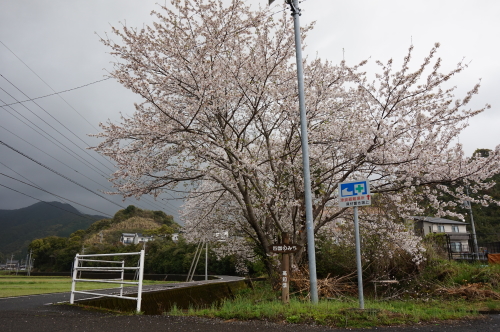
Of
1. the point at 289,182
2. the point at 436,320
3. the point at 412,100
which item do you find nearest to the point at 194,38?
the point at 289,182

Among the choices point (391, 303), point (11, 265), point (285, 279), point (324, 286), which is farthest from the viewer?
point (11, 265)

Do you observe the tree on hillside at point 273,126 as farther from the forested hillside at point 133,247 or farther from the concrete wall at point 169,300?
the forested hillside at point 133,247

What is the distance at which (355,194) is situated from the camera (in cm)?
638

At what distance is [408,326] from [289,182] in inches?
216

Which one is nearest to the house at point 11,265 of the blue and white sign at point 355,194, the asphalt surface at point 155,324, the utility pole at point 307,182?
the asphalt surface at point 155,324

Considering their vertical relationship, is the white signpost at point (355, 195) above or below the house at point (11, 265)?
above

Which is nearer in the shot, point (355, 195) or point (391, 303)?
point (355, 195)

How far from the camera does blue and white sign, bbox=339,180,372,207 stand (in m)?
6.21

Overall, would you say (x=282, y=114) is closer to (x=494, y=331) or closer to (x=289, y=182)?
(x=289, y=182)

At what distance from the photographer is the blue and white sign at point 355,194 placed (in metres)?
6.21

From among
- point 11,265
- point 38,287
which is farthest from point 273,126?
point 11,265

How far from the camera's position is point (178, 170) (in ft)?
31.0

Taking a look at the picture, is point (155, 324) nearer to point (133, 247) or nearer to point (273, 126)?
point (273, 126)

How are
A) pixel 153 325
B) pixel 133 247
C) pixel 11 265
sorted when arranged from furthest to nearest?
pixel 11 265 → pixel 133 247 → pixel 153 325
